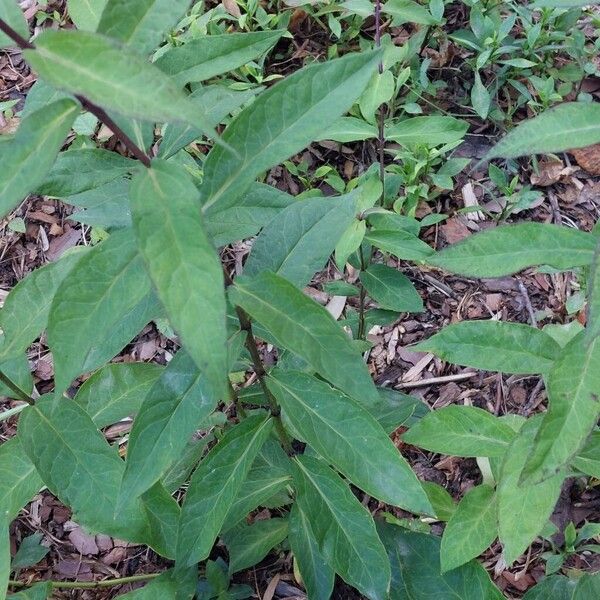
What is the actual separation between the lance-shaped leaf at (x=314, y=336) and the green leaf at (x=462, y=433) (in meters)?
0.63

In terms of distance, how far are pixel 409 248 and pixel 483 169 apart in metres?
1.35

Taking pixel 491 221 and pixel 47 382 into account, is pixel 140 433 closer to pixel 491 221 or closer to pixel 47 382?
pixel 47 382

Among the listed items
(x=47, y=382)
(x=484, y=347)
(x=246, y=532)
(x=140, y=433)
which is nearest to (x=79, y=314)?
(x=140, y=433)

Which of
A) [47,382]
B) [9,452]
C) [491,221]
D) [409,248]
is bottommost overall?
[491,221]

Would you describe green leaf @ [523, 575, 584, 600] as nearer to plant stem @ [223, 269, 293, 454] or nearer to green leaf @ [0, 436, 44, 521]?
plant stem @ [223, 269, 293, 454]

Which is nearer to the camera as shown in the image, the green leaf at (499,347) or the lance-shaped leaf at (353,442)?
the lance-shaped leaf at (353,442)

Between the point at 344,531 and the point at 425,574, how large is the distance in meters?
0.42

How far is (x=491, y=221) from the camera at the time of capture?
10.6 feet

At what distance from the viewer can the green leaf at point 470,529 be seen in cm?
188

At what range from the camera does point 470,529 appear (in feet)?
6.28

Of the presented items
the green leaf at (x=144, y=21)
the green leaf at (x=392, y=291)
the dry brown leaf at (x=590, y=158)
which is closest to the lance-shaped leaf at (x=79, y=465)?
the green leaf at (x=144, y=21)

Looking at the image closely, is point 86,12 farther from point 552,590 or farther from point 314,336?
point 552,590

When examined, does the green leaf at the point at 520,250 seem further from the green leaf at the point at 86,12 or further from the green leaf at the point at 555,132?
the green leaf at the point at 86,12

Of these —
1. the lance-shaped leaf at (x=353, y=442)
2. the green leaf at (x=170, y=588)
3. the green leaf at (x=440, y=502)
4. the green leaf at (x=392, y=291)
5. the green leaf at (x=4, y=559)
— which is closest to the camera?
the lance-shaped leaf at (x=353, y=442)
